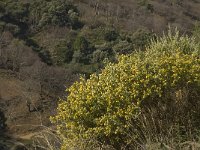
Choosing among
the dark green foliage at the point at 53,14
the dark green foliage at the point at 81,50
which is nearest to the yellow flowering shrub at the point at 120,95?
the dark green foliage at the point at 81,50

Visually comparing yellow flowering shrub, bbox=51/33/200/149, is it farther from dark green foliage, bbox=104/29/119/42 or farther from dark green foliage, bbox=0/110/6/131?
dark green foliage, bbox=104/29/119/42

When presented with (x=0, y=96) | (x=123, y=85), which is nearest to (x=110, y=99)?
(x=123, y=85)

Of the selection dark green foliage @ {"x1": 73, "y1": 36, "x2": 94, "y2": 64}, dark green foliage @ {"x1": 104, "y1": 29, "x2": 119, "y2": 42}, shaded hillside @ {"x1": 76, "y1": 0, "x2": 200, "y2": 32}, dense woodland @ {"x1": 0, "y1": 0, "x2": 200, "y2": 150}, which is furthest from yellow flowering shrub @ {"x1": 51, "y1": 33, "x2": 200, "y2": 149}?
shaded hillside @ {"x1": 76, "y1": 0, "x2": 200, "y2": 32}

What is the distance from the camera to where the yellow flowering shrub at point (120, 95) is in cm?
734

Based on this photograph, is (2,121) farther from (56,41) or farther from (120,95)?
(120,95)

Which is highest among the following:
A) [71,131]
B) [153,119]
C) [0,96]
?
[153,119]

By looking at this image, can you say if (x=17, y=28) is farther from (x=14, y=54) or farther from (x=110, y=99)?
(x=110, y=99)

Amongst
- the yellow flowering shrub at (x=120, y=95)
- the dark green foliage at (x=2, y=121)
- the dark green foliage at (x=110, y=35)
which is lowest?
the dark green foliage at (x=2, y=121)

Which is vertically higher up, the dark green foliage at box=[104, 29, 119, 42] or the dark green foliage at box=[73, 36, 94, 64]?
the dark green foliage at box=[104, 29, 119, 42]

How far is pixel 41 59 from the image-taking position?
2026 inches

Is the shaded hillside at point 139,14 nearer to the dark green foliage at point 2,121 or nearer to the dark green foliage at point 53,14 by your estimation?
the dark green foliage at point 53,14

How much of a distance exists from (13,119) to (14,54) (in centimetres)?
1300

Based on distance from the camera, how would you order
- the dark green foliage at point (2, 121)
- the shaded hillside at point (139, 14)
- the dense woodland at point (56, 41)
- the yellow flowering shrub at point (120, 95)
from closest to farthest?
1. the yellow flowering shrub at point (120, 95)
2. the dark green foliage at point (2, 121)
3. the dense woodland at point (56, 41)
4. the shaded hillside at point (139, 14)

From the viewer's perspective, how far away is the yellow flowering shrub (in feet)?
24.1
